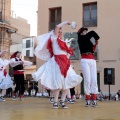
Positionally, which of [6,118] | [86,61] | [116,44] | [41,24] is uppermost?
[41,24]

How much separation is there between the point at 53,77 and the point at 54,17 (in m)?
16.9

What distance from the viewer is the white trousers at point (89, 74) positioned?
6707mm

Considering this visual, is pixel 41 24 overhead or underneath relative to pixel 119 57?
overhead

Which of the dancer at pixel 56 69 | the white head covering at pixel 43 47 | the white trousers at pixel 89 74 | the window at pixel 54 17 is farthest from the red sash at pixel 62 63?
the window at pixel 54 17

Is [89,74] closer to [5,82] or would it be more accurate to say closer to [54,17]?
[5,82]

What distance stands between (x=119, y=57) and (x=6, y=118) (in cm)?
1621

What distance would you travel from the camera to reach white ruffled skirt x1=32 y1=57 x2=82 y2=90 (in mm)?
6109

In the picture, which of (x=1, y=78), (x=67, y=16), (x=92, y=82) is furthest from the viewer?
(x=67, y=16)

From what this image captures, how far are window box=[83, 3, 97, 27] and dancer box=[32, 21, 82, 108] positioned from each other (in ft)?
48.3

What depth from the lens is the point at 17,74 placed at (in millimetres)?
9828

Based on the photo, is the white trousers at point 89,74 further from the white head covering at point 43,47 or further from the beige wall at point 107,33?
the beige wall at point 107,33

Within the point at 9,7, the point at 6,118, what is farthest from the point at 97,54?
the point at 6,118

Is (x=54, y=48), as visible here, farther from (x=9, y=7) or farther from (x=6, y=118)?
(x=9, y=7)

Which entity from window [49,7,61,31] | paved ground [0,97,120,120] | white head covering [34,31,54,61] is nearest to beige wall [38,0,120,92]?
window [49,7,61,31]
